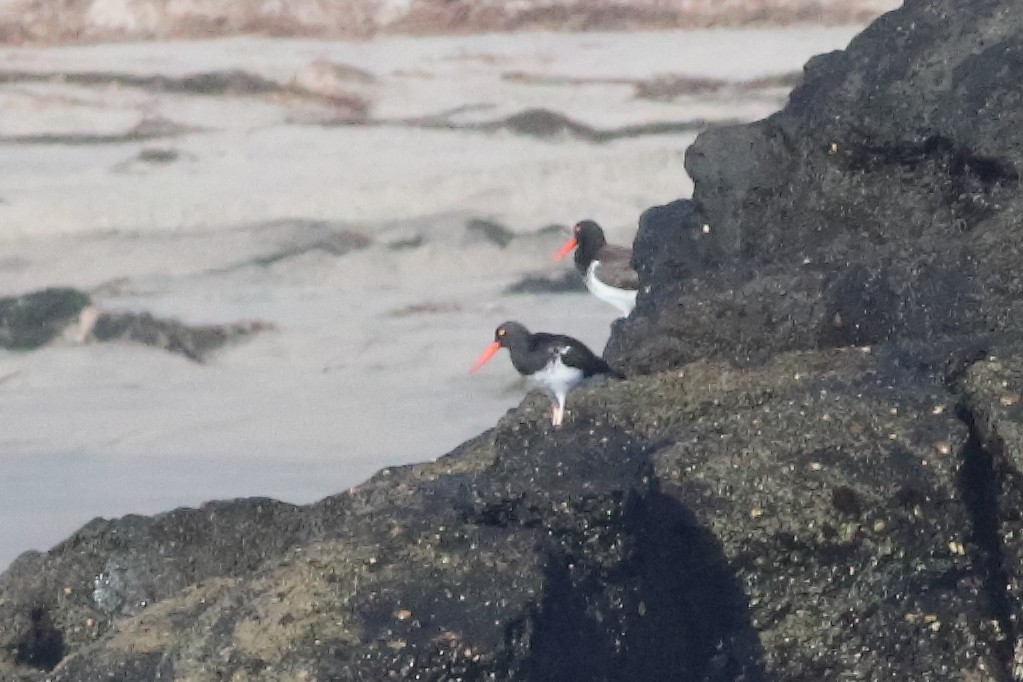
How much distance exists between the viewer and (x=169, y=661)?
3.08 meters

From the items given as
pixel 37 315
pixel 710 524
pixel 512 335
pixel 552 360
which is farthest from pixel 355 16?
pixel 710 524

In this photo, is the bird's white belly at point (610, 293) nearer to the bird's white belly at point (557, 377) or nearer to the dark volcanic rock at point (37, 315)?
the bird's white belly at point (557, 377)

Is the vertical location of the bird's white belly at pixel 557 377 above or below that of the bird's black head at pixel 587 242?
above

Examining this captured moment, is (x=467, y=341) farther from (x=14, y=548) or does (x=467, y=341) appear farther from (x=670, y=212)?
(x=670, y=212)

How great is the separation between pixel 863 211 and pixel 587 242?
2.24 meters

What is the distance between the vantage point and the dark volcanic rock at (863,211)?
3.94 m

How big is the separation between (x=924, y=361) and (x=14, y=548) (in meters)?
5.01

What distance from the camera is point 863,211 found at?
4.42m

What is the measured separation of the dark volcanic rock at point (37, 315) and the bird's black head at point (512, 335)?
16.7ft

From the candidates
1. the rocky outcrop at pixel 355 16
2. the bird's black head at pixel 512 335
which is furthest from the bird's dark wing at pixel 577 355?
the rocky outcrop at pixel 355 16

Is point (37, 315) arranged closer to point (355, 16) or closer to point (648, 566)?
point (355, 16)

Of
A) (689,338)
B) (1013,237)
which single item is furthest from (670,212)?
(1013,237)

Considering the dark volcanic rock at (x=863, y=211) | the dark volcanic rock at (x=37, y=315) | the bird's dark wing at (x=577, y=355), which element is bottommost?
the dark volcanic rock at (x=37, y=315)

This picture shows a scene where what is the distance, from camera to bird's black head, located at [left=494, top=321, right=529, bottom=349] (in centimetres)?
475
